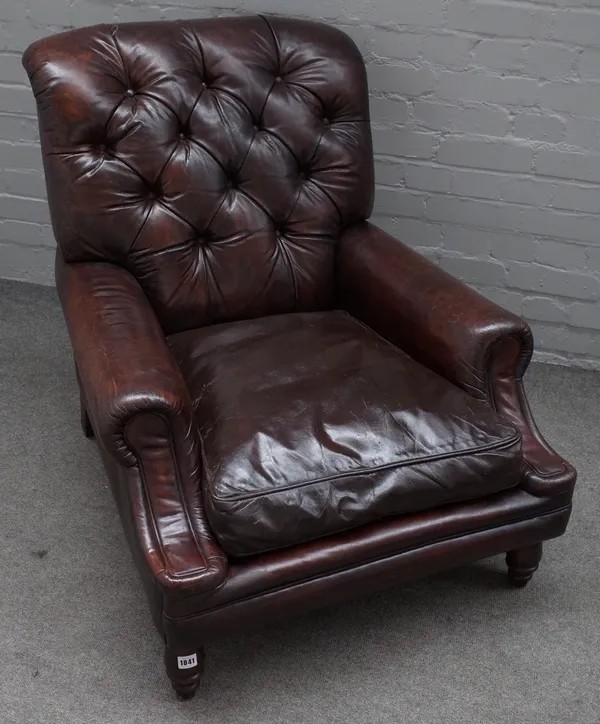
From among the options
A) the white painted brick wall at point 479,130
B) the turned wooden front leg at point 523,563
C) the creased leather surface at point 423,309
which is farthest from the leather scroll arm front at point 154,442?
the white painted brick wall at point 479,130

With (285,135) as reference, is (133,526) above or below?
below

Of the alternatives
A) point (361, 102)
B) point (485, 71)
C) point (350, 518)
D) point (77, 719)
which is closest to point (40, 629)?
point (77, 719)

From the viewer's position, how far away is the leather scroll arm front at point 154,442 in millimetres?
1371

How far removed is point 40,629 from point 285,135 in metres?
1.11

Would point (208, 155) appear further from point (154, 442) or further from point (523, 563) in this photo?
point (523, 563)

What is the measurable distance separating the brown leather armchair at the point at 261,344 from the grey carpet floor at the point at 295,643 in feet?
0.31

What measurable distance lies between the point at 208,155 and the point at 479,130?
30.0 inches

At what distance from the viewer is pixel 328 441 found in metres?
1.49

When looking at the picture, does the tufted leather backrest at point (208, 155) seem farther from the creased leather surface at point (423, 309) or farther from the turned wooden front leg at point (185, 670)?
the turned wooden front leg at point (185, 670)

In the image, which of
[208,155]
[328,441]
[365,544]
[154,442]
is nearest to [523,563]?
[365,544]

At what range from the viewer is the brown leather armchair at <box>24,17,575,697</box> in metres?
1.42

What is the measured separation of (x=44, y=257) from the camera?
8.82 ft

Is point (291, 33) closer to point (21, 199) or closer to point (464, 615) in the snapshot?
point (21, 199)

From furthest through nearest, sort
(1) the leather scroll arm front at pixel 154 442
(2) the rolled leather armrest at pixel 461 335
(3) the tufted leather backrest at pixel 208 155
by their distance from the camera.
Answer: (3) the tufted leather backrest at pixel 208 155, (2) the rolled leather armrest at pixel 461 335, (1) the leather scroll arm front at pixel 154 442
